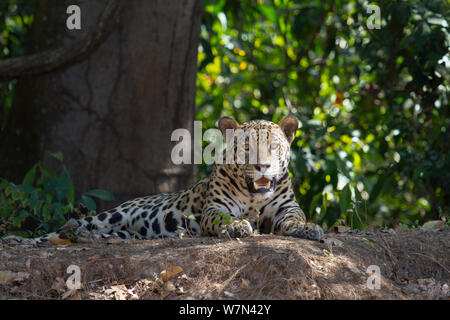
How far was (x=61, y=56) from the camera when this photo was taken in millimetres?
7656

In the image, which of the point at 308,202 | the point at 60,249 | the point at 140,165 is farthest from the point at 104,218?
the point at 308,202

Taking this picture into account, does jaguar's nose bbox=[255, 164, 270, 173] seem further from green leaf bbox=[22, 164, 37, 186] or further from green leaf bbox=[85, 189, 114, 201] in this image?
green leaf bbox=[22, 164, 37, 186]

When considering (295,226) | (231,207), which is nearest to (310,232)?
(295,226)

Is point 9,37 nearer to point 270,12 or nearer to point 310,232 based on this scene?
point 270,12

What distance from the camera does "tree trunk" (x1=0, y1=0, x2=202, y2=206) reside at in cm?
778

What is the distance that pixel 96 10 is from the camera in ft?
26.0

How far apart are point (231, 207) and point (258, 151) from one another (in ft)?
2.40

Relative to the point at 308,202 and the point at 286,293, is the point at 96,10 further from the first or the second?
the point at 286,293

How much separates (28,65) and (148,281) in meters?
4.09

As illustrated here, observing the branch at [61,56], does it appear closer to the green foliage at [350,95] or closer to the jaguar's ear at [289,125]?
the green foliage at [350,95]

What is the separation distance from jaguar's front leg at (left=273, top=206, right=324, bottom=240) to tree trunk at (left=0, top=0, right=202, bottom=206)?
2229mm

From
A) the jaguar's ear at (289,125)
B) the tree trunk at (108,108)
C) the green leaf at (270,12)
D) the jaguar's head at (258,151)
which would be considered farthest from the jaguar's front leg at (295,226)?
the green leaf at (270,12)

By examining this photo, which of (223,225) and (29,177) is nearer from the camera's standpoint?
(223,225)
